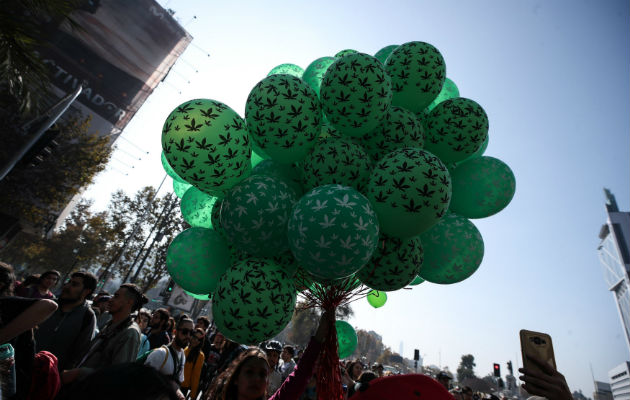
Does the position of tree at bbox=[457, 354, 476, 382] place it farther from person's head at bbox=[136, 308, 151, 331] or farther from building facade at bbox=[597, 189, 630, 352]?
person's head at bbox=[136, 308, 151, 331]

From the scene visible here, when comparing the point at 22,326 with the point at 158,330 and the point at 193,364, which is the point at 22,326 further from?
the point at 193,364

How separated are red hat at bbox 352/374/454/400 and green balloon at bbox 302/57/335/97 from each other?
2625 mm

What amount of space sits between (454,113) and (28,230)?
3279 centimetres

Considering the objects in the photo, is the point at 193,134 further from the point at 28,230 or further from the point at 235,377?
the point at 28,230

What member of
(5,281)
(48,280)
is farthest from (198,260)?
(48,280)

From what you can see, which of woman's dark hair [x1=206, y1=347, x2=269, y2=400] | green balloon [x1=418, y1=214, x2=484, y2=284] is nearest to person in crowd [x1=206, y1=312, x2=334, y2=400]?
woman's dark hair [x1=206, y1=347, x2=269, y2=400]

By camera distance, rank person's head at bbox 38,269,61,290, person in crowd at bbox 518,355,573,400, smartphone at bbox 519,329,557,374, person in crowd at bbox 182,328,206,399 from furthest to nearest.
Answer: person's head at bbox 38,269,61,290 < person in crowd at bbox 182,328,206,399 < smartphone at bbox 519,329,557,374 < person in crowd at bbox 518,355,573,400

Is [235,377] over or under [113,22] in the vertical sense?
under

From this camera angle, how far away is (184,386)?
4.47 meters

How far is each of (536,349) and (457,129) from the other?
70.5 inches

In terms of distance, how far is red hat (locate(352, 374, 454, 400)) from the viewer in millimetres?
1330

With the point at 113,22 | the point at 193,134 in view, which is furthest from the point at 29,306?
the point at 113,22

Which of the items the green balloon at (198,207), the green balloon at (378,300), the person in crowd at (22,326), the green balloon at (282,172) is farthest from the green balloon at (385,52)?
the person in crowd at (22,326)

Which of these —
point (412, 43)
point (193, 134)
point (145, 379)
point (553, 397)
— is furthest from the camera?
point (412, 43)
